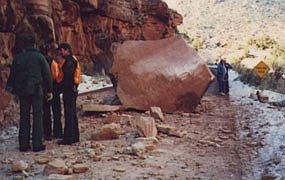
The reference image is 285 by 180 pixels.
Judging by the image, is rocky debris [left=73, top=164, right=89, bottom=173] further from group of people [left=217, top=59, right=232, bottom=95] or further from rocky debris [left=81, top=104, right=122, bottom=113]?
group of people [left=217, top=59, right=232, bottom=95]

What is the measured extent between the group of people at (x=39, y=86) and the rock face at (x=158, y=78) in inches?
165

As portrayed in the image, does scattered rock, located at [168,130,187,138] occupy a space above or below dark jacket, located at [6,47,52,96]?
below

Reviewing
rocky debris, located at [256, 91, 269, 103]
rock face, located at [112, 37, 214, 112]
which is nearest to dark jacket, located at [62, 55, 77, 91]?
rock face, located at [112, 37, 214, 112]

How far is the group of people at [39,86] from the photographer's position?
8.73 metres

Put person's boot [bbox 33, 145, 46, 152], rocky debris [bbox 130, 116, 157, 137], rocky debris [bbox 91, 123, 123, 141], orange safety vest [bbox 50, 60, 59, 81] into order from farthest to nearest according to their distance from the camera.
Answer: rocky debris [bbox 130, 116, 157, 137] < rocky debris [bbox 91, 123, 123, 141] < orange safety vest [bbox 50, 60, 59, 81] < person's boot [bbox 33, 145, 46, 152]

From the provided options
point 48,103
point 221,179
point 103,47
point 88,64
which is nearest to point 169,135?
point 48,103

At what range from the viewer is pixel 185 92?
1411cm

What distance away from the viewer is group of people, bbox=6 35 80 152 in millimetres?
8734

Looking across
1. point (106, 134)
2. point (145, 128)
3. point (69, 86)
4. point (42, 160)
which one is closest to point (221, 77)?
point (145, 128)

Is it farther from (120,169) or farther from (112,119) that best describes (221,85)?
(120,169)

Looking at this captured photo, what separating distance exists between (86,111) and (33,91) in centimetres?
453

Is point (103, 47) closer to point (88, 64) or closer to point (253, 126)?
point (88, 64)

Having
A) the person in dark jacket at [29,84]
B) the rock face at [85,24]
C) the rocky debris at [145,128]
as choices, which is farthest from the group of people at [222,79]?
the person in dark jacket at [29,84]

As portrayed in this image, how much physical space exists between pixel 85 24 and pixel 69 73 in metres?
17.7
